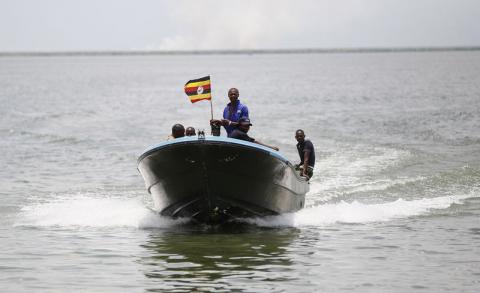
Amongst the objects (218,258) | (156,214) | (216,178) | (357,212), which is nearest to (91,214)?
(156,214)

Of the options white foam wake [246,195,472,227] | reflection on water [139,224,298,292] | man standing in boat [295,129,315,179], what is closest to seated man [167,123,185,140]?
reflection on water [139,224,298,292]

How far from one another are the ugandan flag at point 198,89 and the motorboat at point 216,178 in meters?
1.05

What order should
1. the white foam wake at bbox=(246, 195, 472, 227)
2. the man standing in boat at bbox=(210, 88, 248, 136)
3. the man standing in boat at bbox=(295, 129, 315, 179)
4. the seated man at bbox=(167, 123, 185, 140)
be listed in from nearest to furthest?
the seated man at bbox=(167, 123, 185, 140) < the man standing in boat at bbox=(210, 88, 248, 136) < the white foam wake at bbox=(246, 195, 472, 227) < the man standing in boat at bbox=(295, 129, 315, 179)

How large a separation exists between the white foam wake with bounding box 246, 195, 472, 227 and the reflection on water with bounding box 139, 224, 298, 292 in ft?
1.27

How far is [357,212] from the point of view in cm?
1802

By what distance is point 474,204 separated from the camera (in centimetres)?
1898

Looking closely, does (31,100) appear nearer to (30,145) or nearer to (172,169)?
(30,145)

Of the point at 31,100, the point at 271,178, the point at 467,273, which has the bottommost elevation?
the point at 467,273

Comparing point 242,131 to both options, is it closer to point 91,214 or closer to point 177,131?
point 177,131

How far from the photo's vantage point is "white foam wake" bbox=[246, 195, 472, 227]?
17000 millimetres

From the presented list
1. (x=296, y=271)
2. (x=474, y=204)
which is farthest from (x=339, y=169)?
(x=296, y=271)

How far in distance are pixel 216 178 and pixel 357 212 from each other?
3.77 m

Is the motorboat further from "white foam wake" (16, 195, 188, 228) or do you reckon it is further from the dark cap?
the dark cap

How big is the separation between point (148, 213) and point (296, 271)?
4.85 metres
